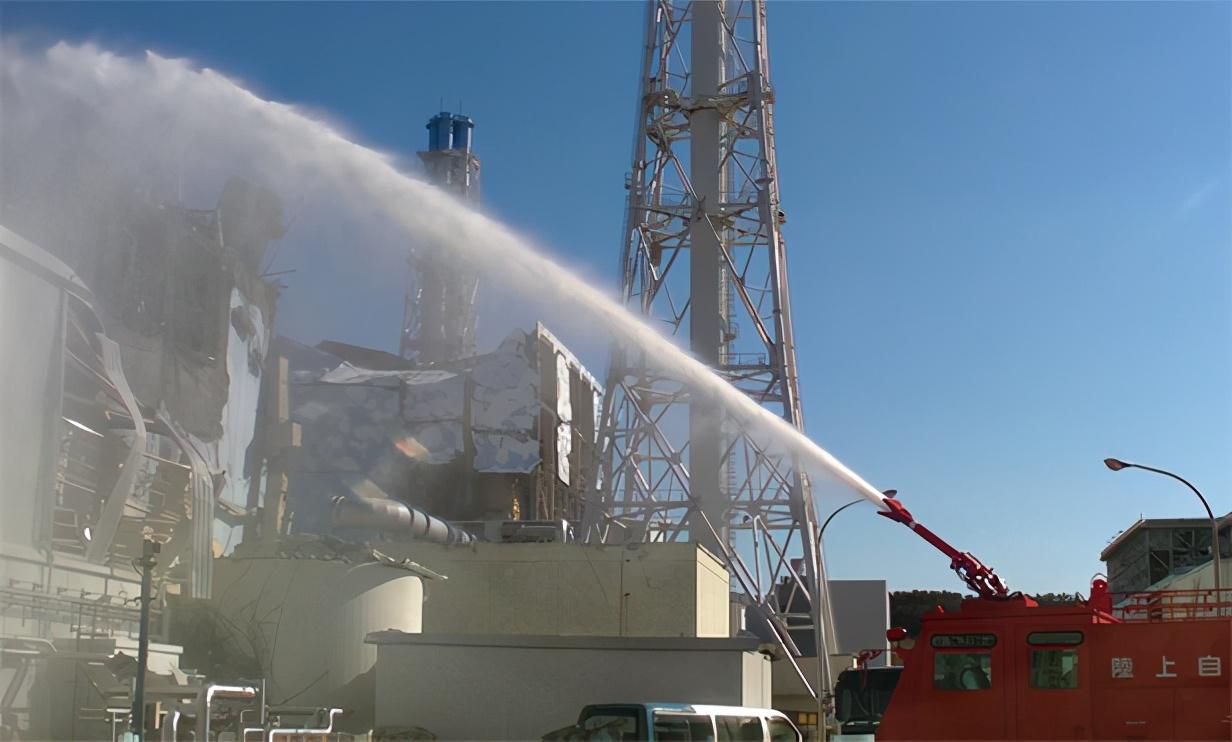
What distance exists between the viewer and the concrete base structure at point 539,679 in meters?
33.8

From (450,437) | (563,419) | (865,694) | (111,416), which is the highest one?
(563,419)

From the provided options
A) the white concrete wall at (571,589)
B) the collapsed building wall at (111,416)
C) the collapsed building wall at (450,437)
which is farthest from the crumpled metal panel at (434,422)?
the white concrete wall at (571,589)

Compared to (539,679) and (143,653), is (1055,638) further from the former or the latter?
(539,679)

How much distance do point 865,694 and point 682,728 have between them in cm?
319

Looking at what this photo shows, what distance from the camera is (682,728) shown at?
63.5 feet

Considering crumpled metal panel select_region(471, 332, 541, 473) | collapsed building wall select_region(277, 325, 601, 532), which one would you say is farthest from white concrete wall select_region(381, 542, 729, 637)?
crumpled metal panel select_region(471, 332, 541, 473)

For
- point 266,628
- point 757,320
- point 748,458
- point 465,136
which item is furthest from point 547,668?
point 465,136

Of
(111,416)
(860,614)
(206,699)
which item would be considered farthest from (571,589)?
(860,614)

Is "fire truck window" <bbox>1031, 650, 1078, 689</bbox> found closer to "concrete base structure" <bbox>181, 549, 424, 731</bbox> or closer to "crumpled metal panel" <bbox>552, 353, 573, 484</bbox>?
"concrete base structure" <bbox>181, 549, 424, 731</bbox>

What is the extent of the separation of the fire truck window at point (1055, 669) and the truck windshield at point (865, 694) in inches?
85.6

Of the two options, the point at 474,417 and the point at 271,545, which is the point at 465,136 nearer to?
the point at 474,417

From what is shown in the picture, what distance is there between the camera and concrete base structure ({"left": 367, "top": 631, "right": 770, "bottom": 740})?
111 ft

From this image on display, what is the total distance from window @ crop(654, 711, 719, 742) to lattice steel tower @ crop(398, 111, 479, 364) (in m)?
61.1

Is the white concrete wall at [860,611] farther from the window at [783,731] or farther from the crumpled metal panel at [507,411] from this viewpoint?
the window at [783,731]
